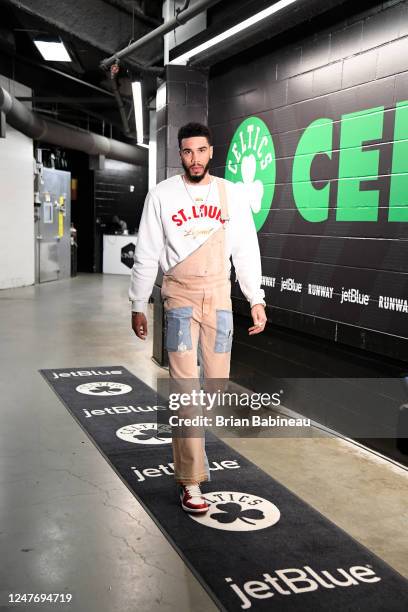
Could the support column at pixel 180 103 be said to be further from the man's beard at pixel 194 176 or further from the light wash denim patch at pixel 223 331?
the light wash denim patch at pixel 223 331

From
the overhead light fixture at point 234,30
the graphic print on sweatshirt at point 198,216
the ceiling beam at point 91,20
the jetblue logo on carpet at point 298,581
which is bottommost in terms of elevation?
the jetblue logo on carpet at point 298,581

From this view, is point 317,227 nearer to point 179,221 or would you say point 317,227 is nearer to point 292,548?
point 179,221

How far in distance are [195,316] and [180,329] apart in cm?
9

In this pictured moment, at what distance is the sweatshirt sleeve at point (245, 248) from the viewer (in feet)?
9.45

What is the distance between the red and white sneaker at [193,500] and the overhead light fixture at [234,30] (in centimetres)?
264

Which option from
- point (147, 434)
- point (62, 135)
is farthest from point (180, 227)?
point (62, 135)

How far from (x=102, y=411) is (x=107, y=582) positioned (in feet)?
6.87

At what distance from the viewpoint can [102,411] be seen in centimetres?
426

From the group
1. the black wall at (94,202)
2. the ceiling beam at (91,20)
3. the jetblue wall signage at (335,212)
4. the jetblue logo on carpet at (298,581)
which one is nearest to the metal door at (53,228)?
the black wall at (94,202)

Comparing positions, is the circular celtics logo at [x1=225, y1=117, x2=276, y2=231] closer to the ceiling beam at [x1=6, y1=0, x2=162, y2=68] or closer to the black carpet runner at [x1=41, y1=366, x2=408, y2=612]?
the ceiling beam at [x1=6, y1=0, x2=162, y2=68]

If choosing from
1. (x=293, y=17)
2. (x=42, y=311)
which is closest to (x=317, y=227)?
(x=293, y=17)

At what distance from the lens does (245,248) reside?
2.92 m

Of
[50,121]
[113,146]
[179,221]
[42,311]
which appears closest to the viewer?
[179,221]

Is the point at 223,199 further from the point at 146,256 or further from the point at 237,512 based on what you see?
the point at 237,512
